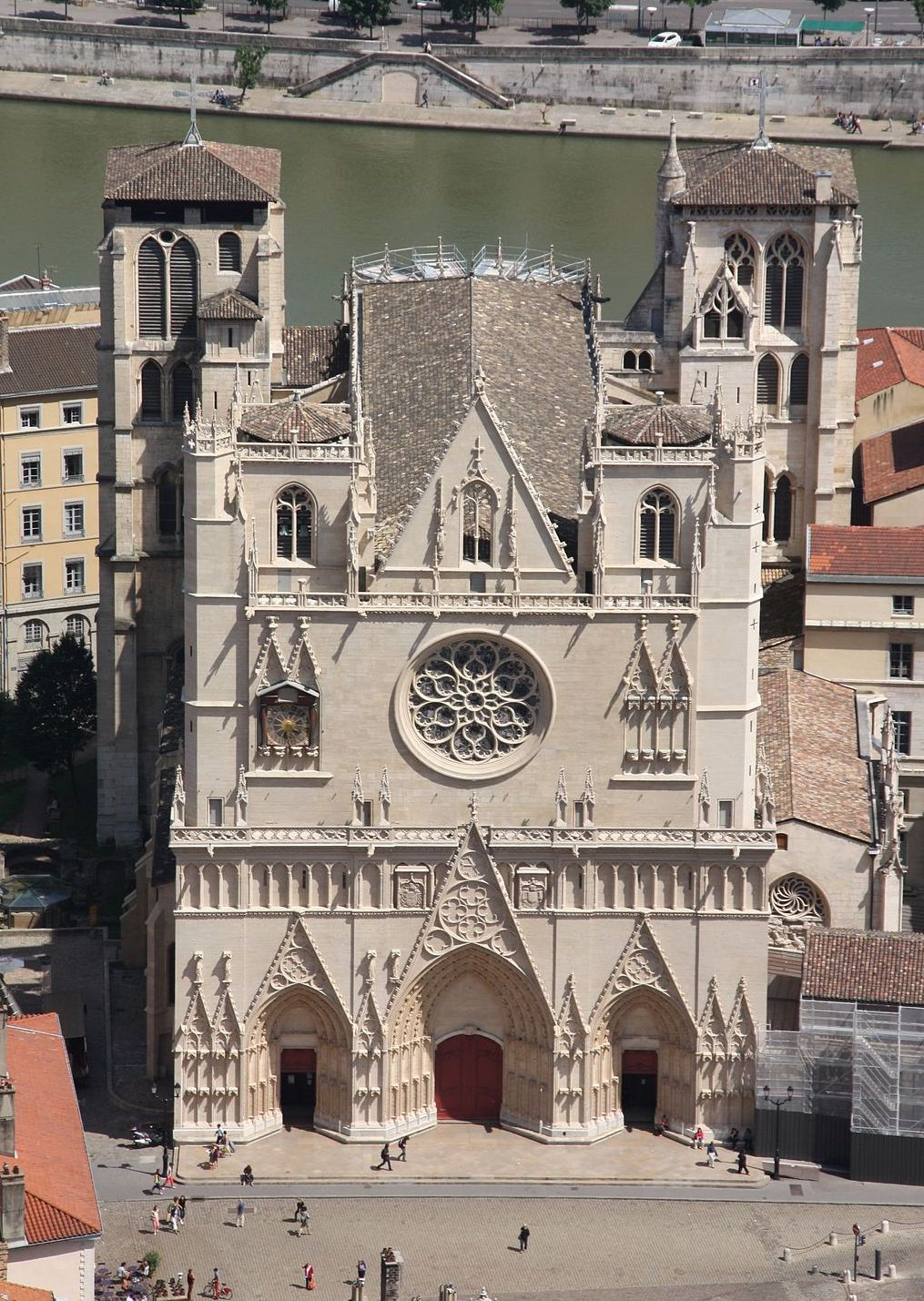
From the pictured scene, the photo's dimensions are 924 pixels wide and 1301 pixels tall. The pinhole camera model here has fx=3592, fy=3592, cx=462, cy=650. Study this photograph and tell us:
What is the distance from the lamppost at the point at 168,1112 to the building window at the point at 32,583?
44.4m

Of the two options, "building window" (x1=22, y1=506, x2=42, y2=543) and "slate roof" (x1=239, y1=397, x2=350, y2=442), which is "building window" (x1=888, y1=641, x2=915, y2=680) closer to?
"slate roof" (x1=239, y1=397, x2=350, y2=442)

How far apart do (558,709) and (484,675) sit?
8.46 ft

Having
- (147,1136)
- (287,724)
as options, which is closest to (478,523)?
(287,724)

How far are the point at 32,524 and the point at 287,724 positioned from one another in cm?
4819

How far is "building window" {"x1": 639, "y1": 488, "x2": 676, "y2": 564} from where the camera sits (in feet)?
368

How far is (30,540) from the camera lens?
15775 cm

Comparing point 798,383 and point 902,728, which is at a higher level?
point 798,383

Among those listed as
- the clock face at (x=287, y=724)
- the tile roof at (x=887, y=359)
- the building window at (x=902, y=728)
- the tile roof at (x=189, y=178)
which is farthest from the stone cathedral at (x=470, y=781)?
the tile roof at (x=887, y=359)

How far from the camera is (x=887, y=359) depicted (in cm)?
15562

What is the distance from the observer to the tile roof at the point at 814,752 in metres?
119

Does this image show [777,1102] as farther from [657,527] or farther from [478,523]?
[478,523]

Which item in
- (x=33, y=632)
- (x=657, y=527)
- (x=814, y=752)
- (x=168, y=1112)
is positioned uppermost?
(x=657, y=527)

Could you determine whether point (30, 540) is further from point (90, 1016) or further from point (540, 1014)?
point (540, 1014)

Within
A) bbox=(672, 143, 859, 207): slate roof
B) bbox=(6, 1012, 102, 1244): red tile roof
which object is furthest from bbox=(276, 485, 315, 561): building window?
bbox=(672, 143, 859, 207): slate roof
